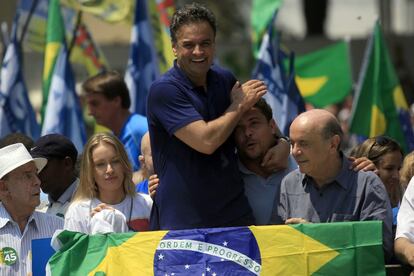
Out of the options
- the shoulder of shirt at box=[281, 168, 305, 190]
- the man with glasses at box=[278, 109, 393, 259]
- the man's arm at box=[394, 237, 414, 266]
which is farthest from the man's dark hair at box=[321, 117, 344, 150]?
the man's arm at box=[394, 237, 414, 266]

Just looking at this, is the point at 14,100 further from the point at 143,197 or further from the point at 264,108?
the point at 264,108

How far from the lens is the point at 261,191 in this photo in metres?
7.31

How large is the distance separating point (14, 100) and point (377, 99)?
3.44 meters

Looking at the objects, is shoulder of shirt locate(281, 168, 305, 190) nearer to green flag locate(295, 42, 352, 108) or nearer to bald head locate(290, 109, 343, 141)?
bald head locate(290, 109, 343, 141)

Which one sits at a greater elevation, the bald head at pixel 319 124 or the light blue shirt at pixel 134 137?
the bald head at pixel 319 124

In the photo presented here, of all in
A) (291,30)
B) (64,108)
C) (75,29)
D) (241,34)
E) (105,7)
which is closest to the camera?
(64,108)

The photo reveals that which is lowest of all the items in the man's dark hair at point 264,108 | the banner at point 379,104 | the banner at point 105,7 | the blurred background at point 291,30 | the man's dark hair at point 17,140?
the blurred background at point 291,30

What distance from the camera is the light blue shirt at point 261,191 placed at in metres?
7.21

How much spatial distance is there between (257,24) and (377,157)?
18.4 ft

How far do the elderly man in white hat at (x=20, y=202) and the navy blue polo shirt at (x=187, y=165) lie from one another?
0.91m

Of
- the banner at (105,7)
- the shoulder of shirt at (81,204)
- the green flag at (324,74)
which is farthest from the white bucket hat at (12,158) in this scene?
the green flag at (324,74)

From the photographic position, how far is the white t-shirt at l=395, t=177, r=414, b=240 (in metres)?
6.68

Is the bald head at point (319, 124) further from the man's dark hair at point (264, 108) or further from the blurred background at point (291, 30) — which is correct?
the blurred background at point (291, 30)

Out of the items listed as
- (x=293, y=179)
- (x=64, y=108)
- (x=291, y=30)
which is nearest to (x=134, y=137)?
(x=64, y=108)
